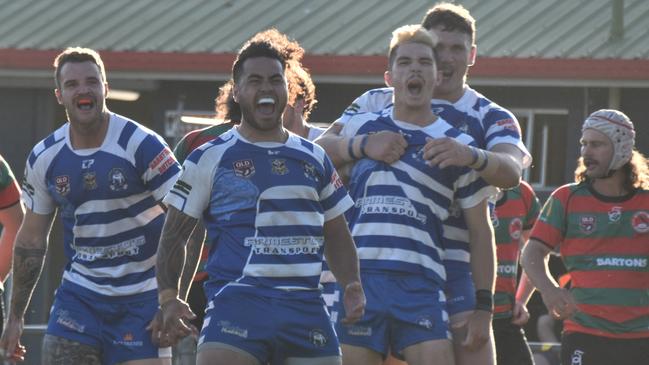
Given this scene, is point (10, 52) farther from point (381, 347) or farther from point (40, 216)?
point (381, 347)

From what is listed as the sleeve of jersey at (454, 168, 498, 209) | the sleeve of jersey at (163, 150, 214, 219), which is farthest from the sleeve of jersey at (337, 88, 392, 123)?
the sleeve of jersey at (163, 150, 214, 219)

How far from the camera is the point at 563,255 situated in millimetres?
10016

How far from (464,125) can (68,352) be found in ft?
7.68

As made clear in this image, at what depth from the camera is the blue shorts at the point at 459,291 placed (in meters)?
7.61

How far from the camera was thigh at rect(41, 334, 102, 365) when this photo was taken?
8.12m

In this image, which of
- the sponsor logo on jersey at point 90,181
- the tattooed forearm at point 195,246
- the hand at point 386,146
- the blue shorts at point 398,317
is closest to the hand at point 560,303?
the blue shorts at point 398,317

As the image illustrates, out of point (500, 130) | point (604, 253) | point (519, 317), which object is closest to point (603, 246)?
point (604, 253)

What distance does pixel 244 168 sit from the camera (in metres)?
6.82

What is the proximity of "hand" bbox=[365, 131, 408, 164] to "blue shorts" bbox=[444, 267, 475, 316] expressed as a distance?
2.15 ft

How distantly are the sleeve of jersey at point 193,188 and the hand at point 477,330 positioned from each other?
1459 mm

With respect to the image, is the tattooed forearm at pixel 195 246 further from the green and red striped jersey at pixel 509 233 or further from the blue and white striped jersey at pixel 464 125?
the green and red striped jersey at pixel 509 233

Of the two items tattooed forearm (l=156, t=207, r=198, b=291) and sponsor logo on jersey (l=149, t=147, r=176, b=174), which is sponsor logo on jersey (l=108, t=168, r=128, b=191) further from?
tattooed forearm (l=156, t=207, r=198, b=291)

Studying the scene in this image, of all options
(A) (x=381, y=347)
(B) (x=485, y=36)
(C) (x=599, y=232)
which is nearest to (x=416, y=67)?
(A) (x=381, y=347)

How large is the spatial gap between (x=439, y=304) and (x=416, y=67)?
1122 mm
